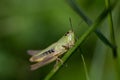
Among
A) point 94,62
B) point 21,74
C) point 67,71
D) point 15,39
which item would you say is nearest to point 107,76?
point 94,62

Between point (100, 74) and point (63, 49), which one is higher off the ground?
point (63, 49)

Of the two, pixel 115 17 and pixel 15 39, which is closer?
pixel 115 17

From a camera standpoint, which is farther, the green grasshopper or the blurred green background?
the blurred green background

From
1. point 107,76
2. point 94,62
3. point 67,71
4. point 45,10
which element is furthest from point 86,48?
point 94,62

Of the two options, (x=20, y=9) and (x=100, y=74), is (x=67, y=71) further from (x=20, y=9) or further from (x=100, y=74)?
(x=100, y=74)

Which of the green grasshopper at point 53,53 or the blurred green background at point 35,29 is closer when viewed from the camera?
the green grasshopper at point 53,53

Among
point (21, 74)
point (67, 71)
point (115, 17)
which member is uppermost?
point (115, 17)

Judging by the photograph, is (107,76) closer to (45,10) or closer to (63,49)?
(63,49)

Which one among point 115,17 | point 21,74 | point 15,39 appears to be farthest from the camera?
point 15,39

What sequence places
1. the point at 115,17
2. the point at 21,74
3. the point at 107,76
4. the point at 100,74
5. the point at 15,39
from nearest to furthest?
the point at 100,74 < the point at 115,17 < the point at 107,76 < the point at 21,74 < the point at 15,39

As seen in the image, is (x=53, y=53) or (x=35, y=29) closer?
(x=53, y=53)
